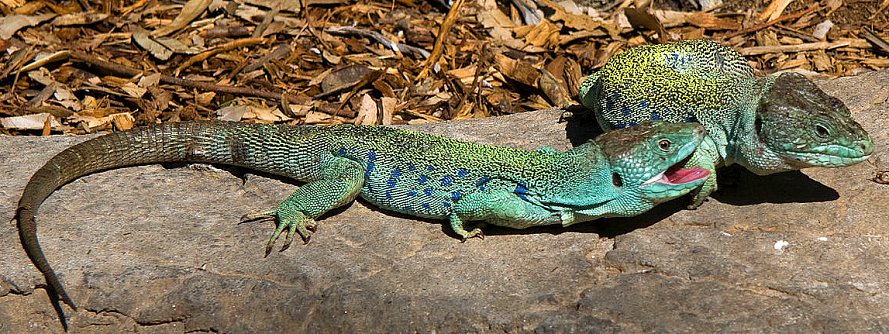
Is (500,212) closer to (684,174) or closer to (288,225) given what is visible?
(684,174)

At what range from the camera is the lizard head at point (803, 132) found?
241 inches

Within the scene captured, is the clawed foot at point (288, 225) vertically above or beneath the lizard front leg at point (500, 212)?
beneath

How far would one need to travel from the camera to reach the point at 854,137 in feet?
20.0

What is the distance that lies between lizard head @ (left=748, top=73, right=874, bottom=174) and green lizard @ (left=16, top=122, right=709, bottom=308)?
562 millimetres

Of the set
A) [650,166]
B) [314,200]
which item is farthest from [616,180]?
[314,200]

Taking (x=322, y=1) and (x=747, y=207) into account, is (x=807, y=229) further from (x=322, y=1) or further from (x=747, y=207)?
(x=322, y=1)

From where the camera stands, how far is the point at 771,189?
6.68 meters

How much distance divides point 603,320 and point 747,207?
1645mm

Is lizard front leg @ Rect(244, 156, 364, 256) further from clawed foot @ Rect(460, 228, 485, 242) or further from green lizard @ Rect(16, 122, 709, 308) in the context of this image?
clawed foot @ Rect(460, 228, 485, 242)

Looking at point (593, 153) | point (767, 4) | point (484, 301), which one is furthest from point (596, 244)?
point (767, 4)

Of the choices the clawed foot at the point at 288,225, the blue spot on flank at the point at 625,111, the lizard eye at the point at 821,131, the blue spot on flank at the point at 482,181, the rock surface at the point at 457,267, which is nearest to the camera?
the rock surface at the point at 457,267

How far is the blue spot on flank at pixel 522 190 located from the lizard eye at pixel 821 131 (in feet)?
5.96

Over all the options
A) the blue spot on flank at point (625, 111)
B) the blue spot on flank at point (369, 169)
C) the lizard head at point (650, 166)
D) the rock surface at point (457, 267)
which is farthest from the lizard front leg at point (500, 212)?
the blue spot on flank at point (625, 111)

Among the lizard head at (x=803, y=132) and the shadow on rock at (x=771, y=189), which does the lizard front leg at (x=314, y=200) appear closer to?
the shadow on rock at (x=771, y=189)
